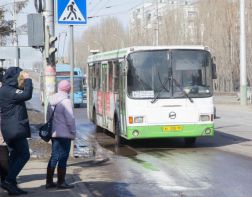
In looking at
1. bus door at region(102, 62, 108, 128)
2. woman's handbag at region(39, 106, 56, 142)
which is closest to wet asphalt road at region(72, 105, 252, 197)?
woman's handbag at region(39, 106, 56, 142)

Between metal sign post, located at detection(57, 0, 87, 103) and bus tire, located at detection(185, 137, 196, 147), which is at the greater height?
metal sign post, located at detection(57, 0, 87, 103)

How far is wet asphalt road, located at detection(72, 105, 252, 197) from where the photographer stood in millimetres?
9883

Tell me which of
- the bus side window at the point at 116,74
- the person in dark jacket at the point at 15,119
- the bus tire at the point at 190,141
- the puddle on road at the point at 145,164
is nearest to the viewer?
the person in dark jacket at the point at 15,119

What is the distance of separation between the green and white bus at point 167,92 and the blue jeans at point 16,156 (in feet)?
23.9

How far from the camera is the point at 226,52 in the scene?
70750mm

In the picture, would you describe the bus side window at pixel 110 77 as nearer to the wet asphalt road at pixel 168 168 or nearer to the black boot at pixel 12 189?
the wet asphalt road at pixel 168 168

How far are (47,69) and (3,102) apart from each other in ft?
16.3

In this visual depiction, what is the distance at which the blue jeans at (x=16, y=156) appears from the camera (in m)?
9.07

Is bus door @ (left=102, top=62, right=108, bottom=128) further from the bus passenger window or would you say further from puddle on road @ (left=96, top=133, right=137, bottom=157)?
the bus passenger window

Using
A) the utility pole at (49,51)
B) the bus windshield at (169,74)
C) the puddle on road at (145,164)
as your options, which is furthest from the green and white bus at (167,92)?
the utility pole at (49,51)

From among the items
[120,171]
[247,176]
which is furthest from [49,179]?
[247,176]

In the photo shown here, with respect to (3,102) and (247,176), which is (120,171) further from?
(3,102)

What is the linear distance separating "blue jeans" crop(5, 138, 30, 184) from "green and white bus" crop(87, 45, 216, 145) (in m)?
7.30

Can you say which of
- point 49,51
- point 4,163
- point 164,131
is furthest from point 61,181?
point 164,131
